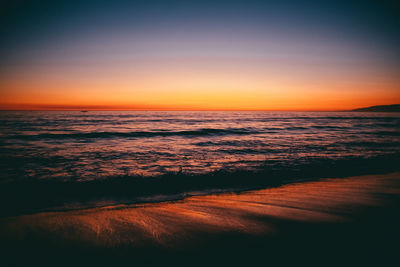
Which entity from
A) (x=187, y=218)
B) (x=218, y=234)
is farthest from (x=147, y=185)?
(x=218, y=234)

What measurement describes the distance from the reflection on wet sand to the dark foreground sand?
12 millimetres

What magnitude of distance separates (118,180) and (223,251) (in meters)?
3.92

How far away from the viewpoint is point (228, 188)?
457 cm

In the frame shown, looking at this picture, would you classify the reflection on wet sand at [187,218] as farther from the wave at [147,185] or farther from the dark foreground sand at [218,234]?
the wave at [147,185]

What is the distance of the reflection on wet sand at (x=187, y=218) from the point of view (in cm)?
225

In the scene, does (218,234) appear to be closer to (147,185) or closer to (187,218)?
(187,218)

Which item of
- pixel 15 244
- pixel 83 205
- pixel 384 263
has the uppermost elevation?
pixel 384 263

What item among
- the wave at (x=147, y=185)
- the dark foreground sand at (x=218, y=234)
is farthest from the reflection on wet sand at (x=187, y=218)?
the wave at (x=147, y=185)

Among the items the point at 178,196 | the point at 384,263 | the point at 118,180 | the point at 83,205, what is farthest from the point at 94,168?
the point at 384,263

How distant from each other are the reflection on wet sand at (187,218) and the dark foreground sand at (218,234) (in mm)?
12

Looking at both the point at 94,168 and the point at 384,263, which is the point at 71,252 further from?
the point at 94,168

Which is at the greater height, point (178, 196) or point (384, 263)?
point (384, 263)

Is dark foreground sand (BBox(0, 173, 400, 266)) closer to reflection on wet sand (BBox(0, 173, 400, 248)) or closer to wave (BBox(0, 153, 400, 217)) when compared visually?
reflection on wet sand (BBox(0, 173, 400, 248))

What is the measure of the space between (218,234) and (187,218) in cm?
63
